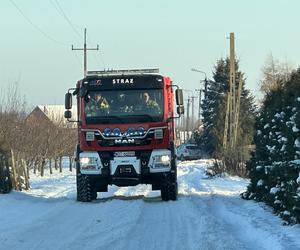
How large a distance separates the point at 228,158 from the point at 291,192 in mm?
18263

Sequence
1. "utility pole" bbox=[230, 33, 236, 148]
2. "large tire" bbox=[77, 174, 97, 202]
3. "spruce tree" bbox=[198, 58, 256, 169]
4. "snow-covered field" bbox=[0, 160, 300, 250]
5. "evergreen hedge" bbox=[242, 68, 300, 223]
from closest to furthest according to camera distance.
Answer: "snow-covered field" bbox=[0, 160, 300, 250] < "evergreen hedge" bbox=[242, 68, 300, 223] < "large tire" bbox=[77, 174, 97, 202] < "utility pole" bbox=[230, 33, 236, 148] < "spruce tree" bbox=[198, 58, 256, 169]

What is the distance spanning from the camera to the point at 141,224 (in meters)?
12.0

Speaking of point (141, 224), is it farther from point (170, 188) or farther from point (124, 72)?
point (124, 72)

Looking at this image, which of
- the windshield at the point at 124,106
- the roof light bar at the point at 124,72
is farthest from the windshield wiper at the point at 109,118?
the roof light bar at the point at 124,72

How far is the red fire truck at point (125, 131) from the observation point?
53.4 ft

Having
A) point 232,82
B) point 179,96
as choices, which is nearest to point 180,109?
point 179,96

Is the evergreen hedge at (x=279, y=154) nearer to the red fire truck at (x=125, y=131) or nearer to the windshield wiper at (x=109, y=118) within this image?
the red fire truck at (x=125, y=131)

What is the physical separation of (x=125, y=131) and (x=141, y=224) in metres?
4.60

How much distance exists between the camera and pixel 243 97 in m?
70.4

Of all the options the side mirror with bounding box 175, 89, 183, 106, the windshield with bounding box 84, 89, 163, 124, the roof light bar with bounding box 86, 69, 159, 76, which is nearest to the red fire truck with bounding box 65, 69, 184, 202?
the windshield with bounding box 84, 89, 163, 124

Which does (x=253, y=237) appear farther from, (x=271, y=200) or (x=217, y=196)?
(x=217, y=196)

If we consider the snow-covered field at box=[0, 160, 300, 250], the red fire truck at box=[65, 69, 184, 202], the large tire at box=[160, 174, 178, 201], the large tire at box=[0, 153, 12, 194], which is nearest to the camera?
the snow-covered field at box=[0, 160, 300, 250]

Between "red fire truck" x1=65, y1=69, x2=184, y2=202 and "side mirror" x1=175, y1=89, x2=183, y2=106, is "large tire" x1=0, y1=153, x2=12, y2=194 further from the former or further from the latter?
"side mirror" x1=175, y1=89, x2=183, y2=106

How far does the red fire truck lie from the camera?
640 inches
